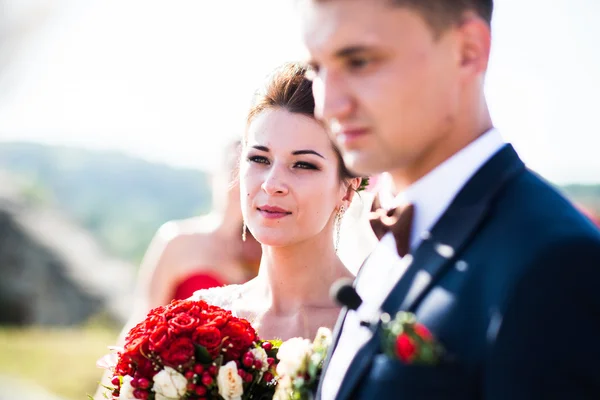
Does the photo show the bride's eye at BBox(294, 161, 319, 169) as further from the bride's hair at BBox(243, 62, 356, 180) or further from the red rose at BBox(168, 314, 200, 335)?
the red rose at BBox(168, 314, 200, 335)

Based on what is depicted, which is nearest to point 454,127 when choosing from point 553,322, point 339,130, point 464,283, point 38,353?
point 339,130

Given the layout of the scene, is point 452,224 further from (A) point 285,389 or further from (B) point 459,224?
(A) point 285,389

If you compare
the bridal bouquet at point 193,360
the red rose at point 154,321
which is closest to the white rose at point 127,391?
the bridal bouquet at point 193,360

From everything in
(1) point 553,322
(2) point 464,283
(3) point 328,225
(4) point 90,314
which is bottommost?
(1) point 553,322

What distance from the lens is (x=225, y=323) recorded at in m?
2.81

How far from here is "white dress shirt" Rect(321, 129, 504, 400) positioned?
1839 mm

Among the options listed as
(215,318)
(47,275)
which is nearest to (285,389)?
(215,318)

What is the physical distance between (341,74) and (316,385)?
3.17 ft

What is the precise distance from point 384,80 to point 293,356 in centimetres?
101

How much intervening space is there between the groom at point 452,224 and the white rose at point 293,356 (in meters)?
0.29

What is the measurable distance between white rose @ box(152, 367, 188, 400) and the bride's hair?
4.45ft

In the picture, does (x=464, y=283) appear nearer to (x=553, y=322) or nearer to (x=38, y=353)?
(x=553, y=322)

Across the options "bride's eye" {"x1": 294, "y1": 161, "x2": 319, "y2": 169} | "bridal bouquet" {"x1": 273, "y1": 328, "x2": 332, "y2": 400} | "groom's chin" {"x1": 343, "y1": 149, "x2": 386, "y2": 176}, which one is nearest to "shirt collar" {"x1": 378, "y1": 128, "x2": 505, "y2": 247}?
"groom's chin" {"x1": 343, "y1": 149, "x2": 386, "y2": 176}

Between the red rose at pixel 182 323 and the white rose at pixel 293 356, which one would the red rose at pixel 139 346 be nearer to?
the red rose at pixel 182 323
